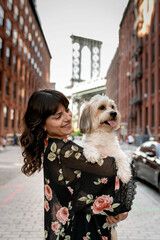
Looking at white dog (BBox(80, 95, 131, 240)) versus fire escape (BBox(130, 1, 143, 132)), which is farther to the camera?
fire escape (BBox(130, 1, 143, 132))

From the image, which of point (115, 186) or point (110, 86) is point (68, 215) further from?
point (110, 86)

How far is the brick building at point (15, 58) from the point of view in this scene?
3216 cm

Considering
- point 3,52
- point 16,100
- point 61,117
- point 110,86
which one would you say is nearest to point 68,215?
point 61,117

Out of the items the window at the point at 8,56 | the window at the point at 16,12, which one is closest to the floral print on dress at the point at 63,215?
the window at the point at 8,56

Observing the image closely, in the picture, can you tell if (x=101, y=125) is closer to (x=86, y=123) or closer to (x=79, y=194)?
(x=86, y=123)

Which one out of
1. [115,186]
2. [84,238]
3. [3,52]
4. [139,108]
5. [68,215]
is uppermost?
[3,52]

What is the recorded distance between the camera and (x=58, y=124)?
1.83 m

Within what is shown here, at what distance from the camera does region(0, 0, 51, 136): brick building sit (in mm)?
32156

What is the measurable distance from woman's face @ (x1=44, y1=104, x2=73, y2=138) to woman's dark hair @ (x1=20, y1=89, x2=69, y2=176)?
0.03m

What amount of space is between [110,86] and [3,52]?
1849 inches

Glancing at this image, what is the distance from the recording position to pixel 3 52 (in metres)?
32.2

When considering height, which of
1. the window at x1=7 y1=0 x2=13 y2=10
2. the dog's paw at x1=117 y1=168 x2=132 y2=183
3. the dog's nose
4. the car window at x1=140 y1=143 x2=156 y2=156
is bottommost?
the car window at x1=140 y1=143 x2=156 y2=156

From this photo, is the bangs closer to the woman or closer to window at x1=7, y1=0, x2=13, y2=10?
the woman

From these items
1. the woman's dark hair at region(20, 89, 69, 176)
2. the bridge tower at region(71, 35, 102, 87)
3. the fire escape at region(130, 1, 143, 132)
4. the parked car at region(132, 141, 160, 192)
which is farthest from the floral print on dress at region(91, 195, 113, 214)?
the bridge tower at region(71, 35, 102, 87)
